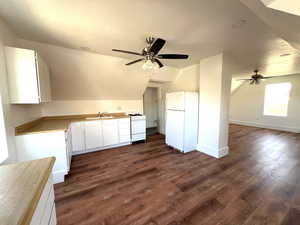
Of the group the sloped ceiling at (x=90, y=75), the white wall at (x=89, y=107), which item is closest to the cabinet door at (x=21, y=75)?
the sloped ceiling at (x=90, y=75)

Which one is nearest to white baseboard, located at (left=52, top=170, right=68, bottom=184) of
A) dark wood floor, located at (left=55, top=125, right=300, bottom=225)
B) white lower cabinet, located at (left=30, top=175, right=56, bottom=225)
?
dark wood floor, located at (left=55, top=125, right=300, bottom=225)

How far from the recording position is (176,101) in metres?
3.46

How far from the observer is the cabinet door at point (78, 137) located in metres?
3.14

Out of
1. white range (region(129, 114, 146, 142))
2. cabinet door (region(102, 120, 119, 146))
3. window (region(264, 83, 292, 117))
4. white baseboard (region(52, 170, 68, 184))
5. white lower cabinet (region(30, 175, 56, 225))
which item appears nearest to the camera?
white lower cabinet (region(30, 175, 56, 225))

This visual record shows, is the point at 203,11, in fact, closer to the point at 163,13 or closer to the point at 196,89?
the point at 163,13

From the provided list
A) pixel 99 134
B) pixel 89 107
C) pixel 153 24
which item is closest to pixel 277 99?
pixel 153 24

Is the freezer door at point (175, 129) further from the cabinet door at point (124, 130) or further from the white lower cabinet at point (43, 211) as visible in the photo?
the white lower cabinet at point (43, 211)

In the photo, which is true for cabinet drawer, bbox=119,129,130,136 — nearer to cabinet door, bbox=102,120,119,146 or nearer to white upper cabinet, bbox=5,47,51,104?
cabinet door, bbox=102,120,119,146

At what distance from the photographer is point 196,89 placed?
3.81 m

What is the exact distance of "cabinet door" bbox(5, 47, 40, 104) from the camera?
1.76 m

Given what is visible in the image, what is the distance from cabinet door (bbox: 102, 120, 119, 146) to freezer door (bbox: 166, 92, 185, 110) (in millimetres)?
1743

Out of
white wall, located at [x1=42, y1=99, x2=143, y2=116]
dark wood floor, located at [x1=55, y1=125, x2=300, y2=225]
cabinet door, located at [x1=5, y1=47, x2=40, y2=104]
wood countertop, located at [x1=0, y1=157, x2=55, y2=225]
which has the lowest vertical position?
dark wood floor, located at [x1=55, y1=125, x2=300, y2=225]

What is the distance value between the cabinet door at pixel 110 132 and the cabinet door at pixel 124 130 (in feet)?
0.41

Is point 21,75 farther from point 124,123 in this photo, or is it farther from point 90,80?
point 124,123
